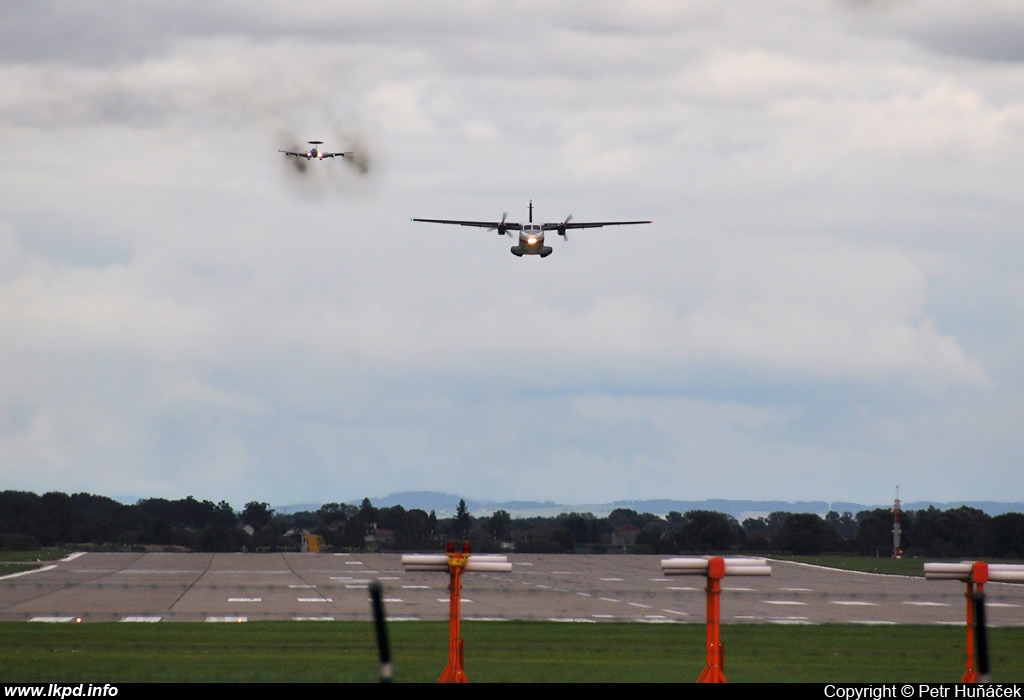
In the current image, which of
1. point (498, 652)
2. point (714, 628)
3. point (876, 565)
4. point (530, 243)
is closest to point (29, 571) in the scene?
point (530, 243)

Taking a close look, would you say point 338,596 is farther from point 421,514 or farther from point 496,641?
point 421,514

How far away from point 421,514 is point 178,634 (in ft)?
292

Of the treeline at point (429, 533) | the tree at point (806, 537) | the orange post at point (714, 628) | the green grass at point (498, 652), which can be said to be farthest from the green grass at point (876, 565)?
the orange post at point (714, 628)

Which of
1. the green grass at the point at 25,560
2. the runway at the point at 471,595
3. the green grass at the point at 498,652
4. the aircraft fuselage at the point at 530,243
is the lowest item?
the green grass at the point at 498,652

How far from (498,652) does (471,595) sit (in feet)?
72.0

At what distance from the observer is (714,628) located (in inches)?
787

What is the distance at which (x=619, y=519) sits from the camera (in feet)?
523

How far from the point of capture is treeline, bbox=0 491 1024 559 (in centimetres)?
10306

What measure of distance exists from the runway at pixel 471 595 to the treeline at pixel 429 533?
27964 mm

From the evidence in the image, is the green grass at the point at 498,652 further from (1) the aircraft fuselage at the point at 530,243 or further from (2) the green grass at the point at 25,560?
(1) the aircraft fuselage at the point at 530,243

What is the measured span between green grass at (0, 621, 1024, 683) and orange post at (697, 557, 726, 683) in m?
3.20

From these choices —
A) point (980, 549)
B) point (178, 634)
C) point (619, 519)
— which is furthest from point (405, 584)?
point (619, 519)

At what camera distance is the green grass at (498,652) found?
23453 mm

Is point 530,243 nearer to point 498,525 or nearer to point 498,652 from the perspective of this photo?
point 498,652
